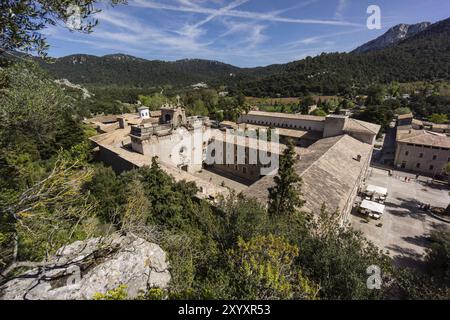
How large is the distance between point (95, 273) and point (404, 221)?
84.4ft

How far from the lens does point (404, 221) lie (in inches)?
810

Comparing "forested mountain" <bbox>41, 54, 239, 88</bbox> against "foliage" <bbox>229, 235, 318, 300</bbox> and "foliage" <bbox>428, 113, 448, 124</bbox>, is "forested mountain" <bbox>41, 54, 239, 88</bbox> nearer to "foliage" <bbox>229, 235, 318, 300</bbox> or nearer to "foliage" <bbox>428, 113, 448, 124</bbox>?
"foliage" <bbox>428, 113, 448, 124</bbox>

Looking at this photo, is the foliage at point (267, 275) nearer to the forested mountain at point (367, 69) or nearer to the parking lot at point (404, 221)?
the parking lot at point (404, 221)

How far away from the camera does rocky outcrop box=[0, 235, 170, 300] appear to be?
5402 mm

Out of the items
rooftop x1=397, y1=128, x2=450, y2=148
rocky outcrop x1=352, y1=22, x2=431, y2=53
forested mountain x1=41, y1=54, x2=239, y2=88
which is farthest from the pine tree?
rocky outcrop x1=352, y1=22, x2=431, y2=53

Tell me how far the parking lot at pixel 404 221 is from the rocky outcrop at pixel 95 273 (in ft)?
56.0

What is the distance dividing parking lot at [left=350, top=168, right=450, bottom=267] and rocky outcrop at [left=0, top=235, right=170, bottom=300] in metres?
17.1

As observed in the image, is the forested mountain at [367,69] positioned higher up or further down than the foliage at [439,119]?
higher up

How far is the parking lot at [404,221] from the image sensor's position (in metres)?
16.8

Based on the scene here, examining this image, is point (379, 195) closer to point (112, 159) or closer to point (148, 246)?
point (148, 246)

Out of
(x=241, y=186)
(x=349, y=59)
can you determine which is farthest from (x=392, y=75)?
(x=241, y=186)

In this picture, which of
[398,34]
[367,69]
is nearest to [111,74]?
[367,69]

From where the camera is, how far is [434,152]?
1206 inches

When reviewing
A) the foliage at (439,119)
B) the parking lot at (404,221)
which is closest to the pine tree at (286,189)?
the parking lot at (404,221)
